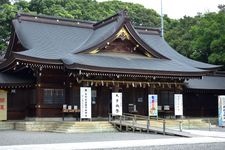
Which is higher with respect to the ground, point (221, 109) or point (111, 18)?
point (111, 18)

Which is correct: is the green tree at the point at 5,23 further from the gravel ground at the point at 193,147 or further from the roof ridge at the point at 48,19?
the gravel ground at the point at 193,147

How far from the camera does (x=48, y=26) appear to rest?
3228cm

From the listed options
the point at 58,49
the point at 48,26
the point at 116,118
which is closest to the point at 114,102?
the point at 116,118

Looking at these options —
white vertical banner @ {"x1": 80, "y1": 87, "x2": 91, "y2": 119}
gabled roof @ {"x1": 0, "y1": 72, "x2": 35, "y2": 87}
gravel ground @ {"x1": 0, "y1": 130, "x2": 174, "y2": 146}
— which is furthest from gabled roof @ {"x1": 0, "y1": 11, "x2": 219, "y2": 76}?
gravel ground @ {"x1": 0, "y1": 130, "x2": 174, "y2": 146}

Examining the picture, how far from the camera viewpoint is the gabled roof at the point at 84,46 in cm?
2658

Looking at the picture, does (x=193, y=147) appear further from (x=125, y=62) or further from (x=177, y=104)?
(x=125, y=62)

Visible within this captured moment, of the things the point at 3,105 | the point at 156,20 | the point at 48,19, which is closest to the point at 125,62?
the point at 48,19

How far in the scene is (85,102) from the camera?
2559 cm

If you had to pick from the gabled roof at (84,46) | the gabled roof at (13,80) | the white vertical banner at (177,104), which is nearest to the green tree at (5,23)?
the gabled roof at (84,46)

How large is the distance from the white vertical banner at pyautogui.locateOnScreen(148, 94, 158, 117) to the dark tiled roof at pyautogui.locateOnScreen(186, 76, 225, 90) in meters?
5.20

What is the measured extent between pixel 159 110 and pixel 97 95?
5.05m

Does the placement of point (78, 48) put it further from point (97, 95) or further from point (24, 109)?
point (24, 109)

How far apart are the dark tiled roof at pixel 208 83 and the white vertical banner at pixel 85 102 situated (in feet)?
32.6

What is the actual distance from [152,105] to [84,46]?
6461 millimetres
